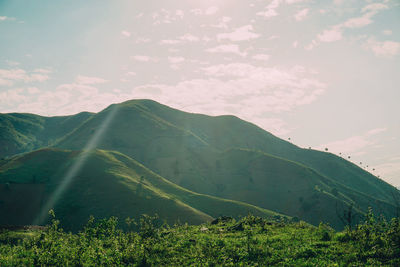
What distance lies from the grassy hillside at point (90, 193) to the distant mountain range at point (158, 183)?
0.25m

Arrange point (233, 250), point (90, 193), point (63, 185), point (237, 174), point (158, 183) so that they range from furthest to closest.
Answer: point (237, 174) → point (158, 183) → point (63, 185) → point (90, 193) → point (233, 250)

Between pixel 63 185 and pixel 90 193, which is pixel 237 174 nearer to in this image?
pixel 90 193

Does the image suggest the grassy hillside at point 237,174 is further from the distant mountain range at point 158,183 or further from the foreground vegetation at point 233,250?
the foreground vegetation at point 233,250

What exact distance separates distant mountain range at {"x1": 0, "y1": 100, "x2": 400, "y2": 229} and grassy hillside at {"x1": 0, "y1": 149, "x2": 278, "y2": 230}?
0.82 ft

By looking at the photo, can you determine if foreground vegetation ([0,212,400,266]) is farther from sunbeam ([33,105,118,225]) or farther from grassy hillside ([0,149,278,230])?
sunbeam ([33,105,118,225])

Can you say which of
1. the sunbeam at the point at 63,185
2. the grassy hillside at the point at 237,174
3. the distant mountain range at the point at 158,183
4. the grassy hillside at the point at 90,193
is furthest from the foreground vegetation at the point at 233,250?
the grassy hillside at the point at 237,174

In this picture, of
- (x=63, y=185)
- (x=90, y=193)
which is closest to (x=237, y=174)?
(x=90, y=193)

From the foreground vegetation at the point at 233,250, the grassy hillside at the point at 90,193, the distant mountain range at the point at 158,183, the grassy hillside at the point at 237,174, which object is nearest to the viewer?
the foreground vegetation at the point at 233,250

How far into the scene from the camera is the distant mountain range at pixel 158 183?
73.6m

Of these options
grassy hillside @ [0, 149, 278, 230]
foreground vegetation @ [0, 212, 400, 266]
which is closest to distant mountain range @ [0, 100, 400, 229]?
grassy hillside @ [0, 149, 278, 230]

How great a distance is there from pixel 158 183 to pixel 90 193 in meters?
29.3

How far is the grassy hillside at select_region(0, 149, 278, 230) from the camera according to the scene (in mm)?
69938

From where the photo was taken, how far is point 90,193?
257 ft

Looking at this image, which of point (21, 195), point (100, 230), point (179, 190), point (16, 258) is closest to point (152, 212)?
point (179, 190)
